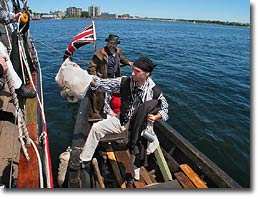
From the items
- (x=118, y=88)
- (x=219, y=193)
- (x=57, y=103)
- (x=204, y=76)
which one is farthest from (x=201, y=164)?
(x=204, y=76)

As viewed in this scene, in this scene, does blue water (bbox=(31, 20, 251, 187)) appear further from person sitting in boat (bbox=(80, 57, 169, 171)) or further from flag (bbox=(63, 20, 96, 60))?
person sitting in boat (bbox=(80, 57, 169, 171))

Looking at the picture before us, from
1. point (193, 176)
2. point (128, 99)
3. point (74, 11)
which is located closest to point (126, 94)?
point (128, 99)

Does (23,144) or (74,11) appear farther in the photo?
(74,11)

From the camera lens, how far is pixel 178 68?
17.1 metres

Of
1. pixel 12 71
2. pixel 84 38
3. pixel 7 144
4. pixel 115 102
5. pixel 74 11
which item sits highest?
pixel 74 11

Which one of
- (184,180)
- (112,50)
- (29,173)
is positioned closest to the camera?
(29,173)

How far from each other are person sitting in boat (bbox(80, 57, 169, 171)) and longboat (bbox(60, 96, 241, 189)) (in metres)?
0.40

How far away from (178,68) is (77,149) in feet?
45.0

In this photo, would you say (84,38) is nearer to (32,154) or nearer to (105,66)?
(105,66)

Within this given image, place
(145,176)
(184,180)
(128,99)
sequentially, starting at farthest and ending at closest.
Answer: (145,176), (184,180), (128,99)

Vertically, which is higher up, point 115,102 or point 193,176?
point 115,102

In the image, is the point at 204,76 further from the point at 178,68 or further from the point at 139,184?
the point at 139,184

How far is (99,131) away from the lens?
12.8ft

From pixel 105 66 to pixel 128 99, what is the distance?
2.41 m
